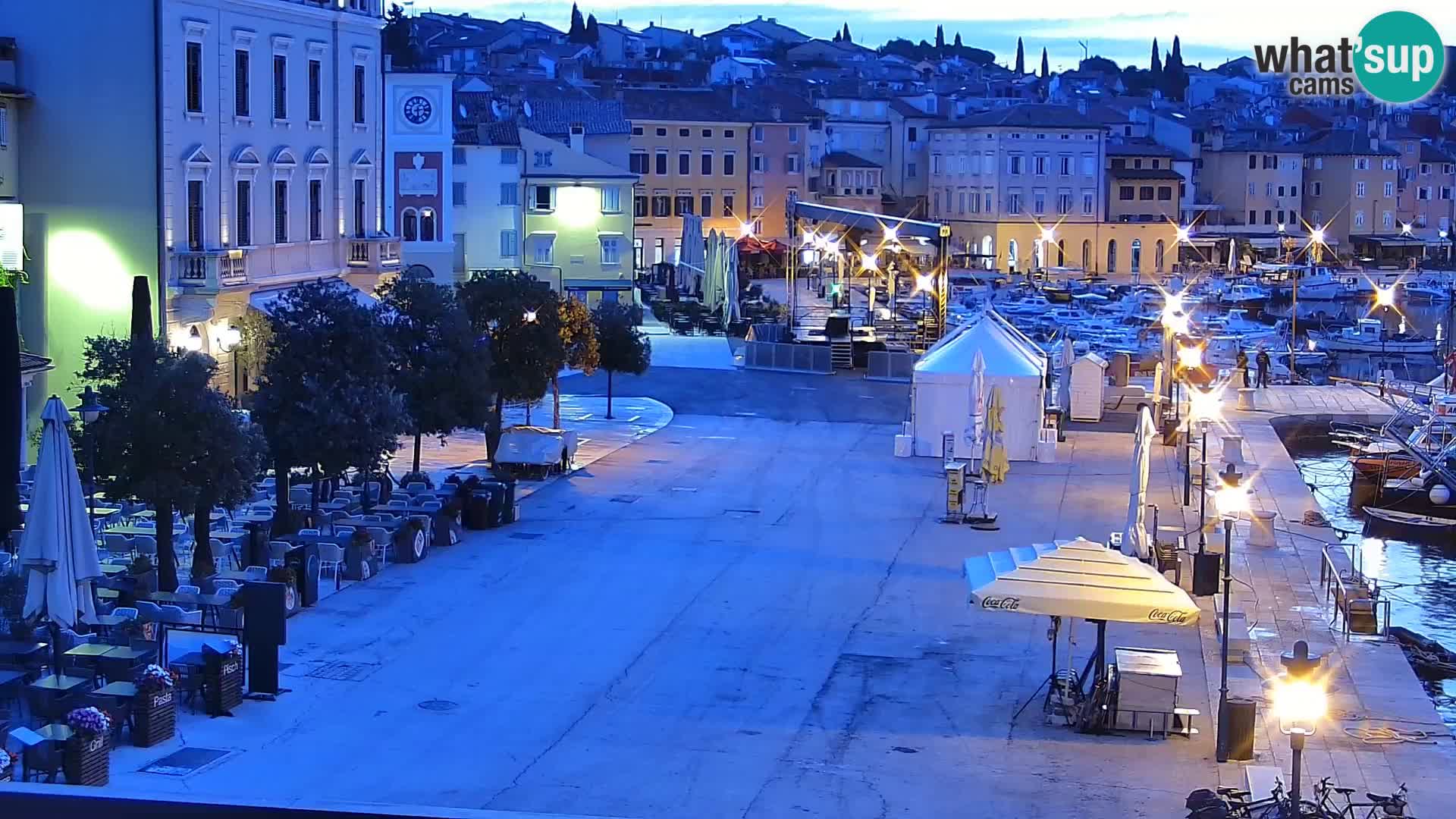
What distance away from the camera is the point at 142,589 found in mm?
18938

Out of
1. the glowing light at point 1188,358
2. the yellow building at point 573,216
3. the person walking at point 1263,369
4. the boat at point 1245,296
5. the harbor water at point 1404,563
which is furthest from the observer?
the boat at point 1245,296

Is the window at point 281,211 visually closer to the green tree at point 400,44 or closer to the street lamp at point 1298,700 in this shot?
the street lamp at point 1298,700

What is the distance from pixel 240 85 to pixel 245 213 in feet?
7.51

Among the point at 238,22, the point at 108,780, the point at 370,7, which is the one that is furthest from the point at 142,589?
the point at 370,7

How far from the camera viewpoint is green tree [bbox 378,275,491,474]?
90.1 feet

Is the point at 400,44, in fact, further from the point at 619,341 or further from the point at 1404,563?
the point at 1404,563

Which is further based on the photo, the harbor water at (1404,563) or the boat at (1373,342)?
the boat at (1373,342)

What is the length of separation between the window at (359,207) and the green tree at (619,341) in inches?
213

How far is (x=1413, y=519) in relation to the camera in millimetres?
34219

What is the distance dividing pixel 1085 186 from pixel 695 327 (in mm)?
50462

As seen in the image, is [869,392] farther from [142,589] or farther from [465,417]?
[142,589]

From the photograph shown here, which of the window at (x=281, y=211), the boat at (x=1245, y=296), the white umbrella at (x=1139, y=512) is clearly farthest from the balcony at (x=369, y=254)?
the boat at (x=1245, y=296)

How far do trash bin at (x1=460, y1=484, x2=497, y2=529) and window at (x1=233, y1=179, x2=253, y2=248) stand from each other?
11.1m

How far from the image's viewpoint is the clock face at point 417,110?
53531mm
